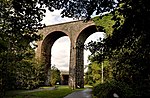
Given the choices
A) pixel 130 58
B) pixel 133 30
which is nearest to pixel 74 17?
pixel 133 30

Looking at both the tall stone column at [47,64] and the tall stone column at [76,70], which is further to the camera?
the tall stone column at [47,64]

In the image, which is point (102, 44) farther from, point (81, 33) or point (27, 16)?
point (81, 33)

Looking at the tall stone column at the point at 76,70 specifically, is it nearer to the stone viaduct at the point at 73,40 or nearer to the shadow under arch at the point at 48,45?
the stone viaduct at the point at 73,40

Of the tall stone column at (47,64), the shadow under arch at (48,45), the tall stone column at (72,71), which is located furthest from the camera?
the shadow under arch at (48,45)

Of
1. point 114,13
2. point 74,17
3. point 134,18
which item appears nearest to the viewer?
point 134,18

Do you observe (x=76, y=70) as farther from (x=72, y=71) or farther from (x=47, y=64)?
(x=47, y=64)

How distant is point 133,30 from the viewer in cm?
464

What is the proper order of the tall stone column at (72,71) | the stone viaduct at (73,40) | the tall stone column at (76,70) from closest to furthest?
the tall stone column at (72,71) < the tall stone column at (76,70) < the stone viaduct at (73,40)

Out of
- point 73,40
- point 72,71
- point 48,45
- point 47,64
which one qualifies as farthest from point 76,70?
point 48,45

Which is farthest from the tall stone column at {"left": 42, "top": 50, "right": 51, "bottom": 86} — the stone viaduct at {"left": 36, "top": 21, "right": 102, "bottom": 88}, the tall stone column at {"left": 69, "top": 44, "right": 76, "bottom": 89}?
the tall stone column at {"left": 69, "top": 44, "right": 76, "bottom": 89}

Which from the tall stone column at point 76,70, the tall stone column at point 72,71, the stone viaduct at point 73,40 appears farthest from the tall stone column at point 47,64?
the tall stone column at point 76,70

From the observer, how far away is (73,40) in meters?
47.6

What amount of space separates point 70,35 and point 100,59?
43.0 meters

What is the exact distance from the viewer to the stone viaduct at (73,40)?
45562mm
